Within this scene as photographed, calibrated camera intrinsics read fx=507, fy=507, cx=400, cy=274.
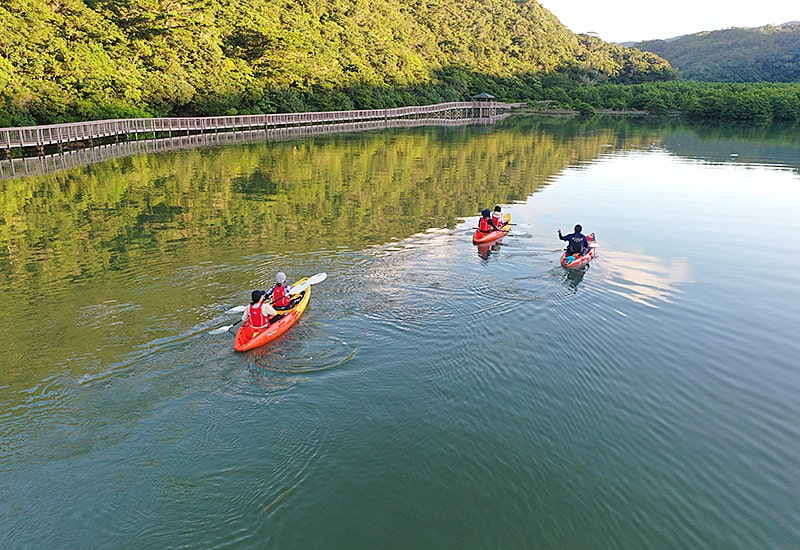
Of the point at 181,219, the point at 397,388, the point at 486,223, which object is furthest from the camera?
the point at 181,219

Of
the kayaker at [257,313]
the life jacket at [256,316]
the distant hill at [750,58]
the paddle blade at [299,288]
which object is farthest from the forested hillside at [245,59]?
the distant hill at [750,58]

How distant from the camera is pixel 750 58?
166 m

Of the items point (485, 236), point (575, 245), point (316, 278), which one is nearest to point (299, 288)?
point (316, 278)

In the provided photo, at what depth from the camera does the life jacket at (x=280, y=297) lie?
1105cm

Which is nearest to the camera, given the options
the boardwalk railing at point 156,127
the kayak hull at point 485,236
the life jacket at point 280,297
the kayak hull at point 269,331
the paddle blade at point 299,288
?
the kayak hull at point 269,331

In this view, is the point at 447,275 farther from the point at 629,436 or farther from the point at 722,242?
the point at 722,242

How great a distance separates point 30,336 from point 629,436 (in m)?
11.7

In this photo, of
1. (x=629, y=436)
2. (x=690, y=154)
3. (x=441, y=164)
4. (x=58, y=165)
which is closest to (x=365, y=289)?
(x=629, y=436)

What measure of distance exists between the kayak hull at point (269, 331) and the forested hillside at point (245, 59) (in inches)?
1381

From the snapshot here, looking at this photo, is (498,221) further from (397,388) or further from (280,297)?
(397,388)

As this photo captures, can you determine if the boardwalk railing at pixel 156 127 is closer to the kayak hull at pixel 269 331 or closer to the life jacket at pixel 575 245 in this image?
the kayak hull at pixel 269 331

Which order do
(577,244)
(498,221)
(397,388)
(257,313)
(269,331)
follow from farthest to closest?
(498,221) < (577,244) < (269,331) < (257,313) < (397,388)

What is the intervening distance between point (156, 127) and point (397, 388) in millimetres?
46287

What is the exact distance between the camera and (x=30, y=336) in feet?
34.7
